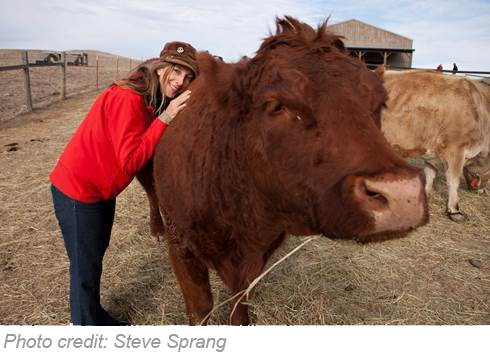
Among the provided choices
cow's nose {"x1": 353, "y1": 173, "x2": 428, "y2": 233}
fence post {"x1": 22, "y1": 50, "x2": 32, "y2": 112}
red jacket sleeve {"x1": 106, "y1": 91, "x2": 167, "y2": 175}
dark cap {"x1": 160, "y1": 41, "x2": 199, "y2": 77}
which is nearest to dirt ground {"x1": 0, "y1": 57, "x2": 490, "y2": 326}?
red jacket sleeve {"x1": 106, "y1": 91, "x2": 167, "y2": 175}

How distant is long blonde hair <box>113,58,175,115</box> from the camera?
98.5 inches

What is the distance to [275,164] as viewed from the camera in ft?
5.99

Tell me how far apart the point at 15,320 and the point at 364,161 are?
317cm

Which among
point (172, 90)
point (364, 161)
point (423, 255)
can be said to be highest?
point (172, 90)

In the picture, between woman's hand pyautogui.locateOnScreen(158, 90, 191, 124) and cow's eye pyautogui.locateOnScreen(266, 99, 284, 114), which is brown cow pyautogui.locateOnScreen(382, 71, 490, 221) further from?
cow's eye pyautogui.locateOnScreen(266, 99, 284, 114)

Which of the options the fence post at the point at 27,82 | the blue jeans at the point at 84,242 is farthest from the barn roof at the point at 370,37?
the blue jeans at the point at 84,242

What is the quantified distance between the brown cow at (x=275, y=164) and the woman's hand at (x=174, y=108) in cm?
5

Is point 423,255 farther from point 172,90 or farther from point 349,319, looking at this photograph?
point 172,90

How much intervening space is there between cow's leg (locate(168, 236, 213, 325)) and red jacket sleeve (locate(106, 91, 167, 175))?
0.67m

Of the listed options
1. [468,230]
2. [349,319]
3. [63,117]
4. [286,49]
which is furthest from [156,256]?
[63,117]

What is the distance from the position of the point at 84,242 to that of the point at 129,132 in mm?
840

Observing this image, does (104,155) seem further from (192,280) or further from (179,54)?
(192,280)

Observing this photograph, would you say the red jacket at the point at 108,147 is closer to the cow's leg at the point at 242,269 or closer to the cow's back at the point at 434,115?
the cow's leg at the point at 242,269

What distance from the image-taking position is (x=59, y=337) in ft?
6.29
